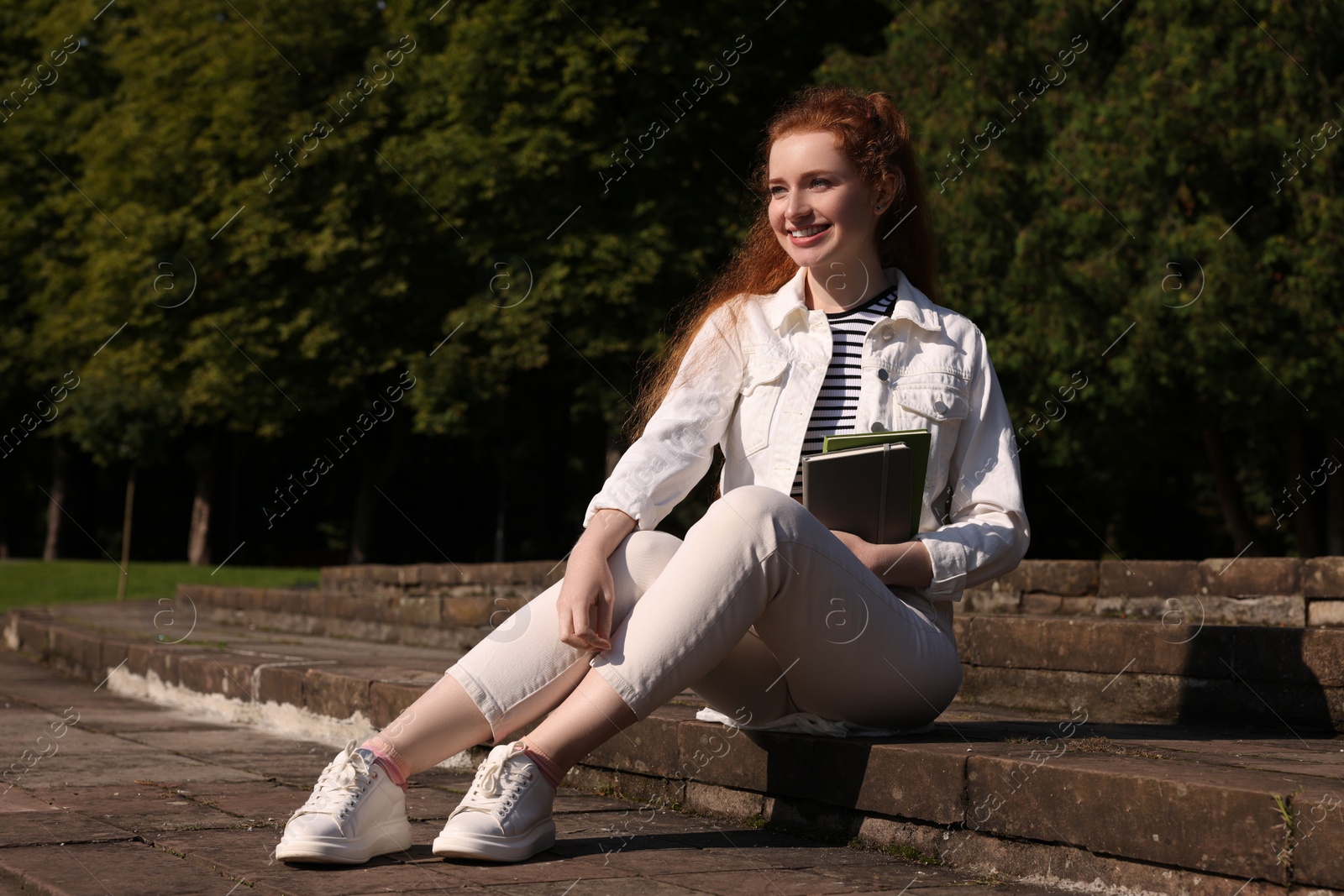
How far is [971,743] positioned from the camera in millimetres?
3207

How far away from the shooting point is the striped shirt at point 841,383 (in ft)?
11.2

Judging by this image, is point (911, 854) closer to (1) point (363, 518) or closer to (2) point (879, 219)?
(2) point (879, 219)

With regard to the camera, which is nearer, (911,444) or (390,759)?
(390,759)

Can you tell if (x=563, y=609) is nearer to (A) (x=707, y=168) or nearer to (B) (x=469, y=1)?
(A) (x=707, y=168)

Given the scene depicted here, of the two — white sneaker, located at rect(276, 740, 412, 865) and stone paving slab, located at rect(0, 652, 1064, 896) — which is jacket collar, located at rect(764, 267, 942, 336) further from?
white sneaker, located at rect(276, 740, 412, 865)

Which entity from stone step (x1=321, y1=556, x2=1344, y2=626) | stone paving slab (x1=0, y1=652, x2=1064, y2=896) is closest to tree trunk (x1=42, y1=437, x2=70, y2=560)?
stone step (x1=321, y1=556, x2=1344, y2=626)

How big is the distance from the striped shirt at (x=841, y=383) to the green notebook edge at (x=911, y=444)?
0.17 metres

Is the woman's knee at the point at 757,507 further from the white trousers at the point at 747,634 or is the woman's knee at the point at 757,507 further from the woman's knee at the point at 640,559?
the woman's knee at the point at 640,559

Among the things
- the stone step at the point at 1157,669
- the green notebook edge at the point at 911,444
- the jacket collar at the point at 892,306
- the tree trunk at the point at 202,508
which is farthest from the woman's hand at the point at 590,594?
the tree trunk at the point at 202,508

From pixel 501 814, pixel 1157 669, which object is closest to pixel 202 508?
pixel 1157 669

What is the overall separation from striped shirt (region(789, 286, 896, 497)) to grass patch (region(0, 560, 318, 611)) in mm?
13339

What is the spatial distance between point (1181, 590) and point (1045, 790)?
359 centimetres

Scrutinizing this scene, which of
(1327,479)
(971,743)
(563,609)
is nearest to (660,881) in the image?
(563,609)

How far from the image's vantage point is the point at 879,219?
3580 millimetres
